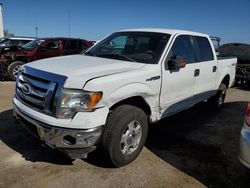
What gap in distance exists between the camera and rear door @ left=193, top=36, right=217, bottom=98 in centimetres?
508

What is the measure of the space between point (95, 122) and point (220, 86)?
172 inches

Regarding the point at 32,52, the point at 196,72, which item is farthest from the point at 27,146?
the point at 32,52

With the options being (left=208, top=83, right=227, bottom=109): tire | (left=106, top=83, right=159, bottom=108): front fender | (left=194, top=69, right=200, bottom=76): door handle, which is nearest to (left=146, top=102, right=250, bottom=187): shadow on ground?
(left=208, top=83, right=227, bottom=109): tire

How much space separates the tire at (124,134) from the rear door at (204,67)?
1851 mm

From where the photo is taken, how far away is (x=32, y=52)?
9969 mm

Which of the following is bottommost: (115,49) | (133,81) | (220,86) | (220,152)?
(220,152)

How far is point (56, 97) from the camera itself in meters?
3.01

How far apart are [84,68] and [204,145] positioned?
2.49m

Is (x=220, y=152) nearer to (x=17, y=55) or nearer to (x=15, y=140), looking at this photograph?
(x=15, y=140)

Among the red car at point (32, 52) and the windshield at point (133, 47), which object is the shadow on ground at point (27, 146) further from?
the red car at point (32, 52)

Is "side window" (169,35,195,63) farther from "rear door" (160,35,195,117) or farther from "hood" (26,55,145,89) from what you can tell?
"hood" (26,55,145,89)

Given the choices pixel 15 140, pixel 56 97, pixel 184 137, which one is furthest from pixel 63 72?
pixel 184 137

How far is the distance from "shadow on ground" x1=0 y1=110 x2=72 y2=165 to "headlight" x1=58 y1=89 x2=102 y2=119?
0.99 meters

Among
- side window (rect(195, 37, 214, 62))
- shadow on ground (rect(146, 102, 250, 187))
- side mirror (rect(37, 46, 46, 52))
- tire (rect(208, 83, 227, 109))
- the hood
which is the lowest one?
shadow on ground (rect(146, 102, 250, 187))
